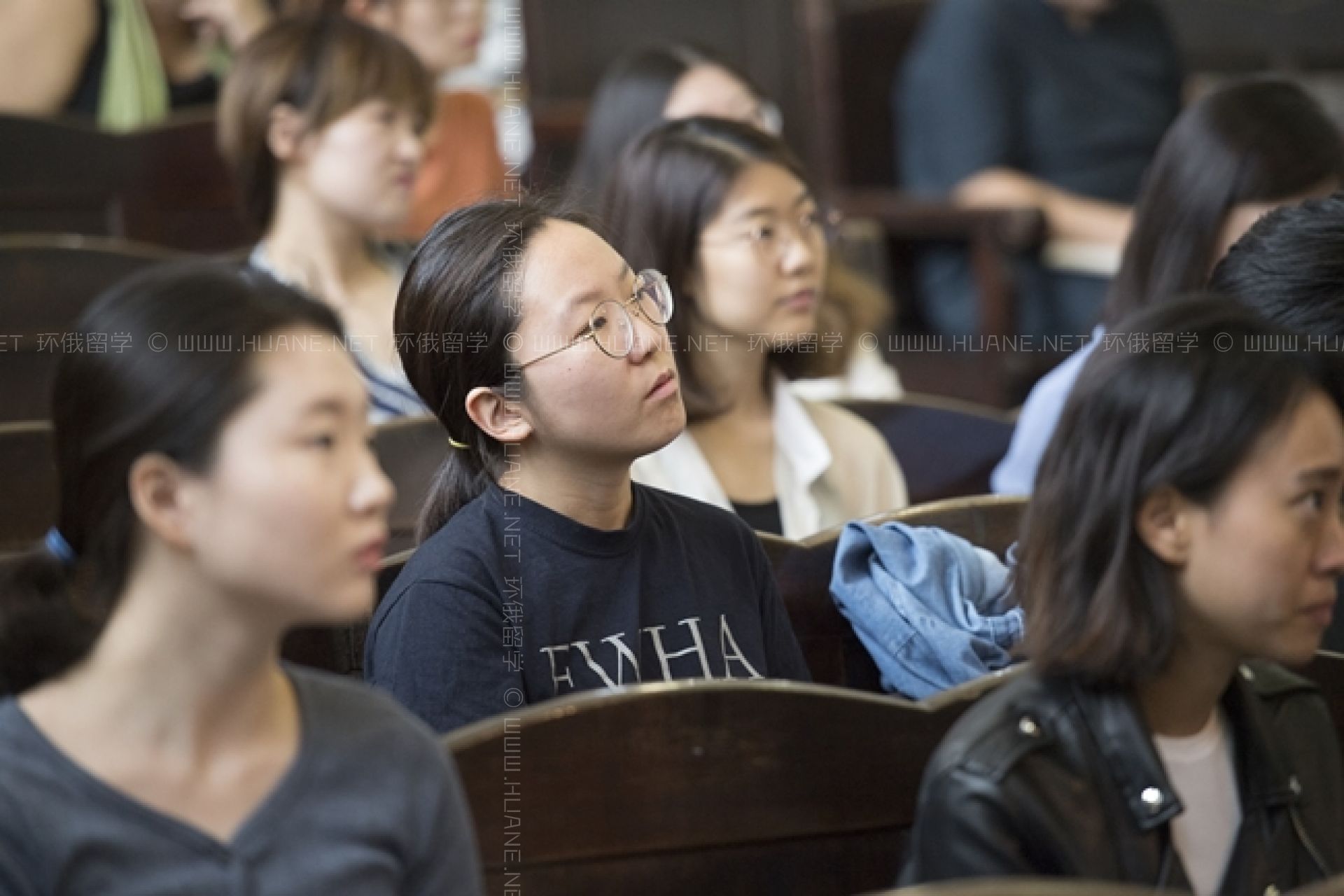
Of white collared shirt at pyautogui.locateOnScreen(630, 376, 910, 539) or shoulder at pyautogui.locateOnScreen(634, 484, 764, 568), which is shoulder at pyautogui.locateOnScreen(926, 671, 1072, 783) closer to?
shoulder at pyautogui.locateOnScreen(634, 484, 764, 568)

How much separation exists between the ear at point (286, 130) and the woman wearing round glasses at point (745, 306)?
69cm

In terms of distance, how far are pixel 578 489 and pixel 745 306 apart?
2.18 feet

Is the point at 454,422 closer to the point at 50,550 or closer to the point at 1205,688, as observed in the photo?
the point at 50,550

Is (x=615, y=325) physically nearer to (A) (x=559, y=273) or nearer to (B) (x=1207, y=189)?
(A) (x=559, y=273)

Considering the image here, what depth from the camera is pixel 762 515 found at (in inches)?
82.3

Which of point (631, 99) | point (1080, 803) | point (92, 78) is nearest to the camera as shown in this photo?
point (1080, 803)

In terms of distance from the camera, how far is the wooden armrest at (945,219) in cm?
333

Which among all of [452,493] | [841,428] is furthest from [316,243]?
[452,493]

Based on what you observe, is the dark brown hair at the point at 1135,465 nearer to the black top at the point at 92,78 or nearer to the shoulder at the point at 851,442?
the shoulder at the point at 851,442

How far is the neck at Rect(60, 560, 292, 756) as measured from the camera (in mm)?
1026

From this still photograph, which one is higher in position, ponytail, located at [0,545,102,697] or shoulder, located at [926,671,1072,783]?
ponytail, located at [0,545,102,697]

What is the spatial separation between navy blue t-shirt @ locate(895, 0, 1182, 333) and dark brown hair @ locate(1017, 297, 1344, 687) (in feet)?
7.66

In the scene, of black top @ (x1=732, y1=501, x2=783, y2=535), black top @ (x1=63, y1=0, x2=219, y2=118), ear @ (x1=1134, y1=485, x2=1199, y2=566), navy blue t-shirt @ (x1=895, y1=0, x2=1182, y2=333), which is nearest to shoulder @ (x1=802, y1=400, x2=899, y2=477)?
black top @ (x1=732, y1=501, x2=783, y2=535)

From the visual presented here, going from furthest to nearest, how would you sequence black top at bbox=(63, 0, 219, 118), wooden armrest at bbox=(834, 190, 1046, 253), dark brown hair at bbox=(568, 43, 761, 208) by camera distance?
wooden armrest at bbox=(834, 190, 1046, 253) → black top at bbox=(63, 0, 219, 118) → dark brown hair at bbox=(568, 43, 761, 208)
